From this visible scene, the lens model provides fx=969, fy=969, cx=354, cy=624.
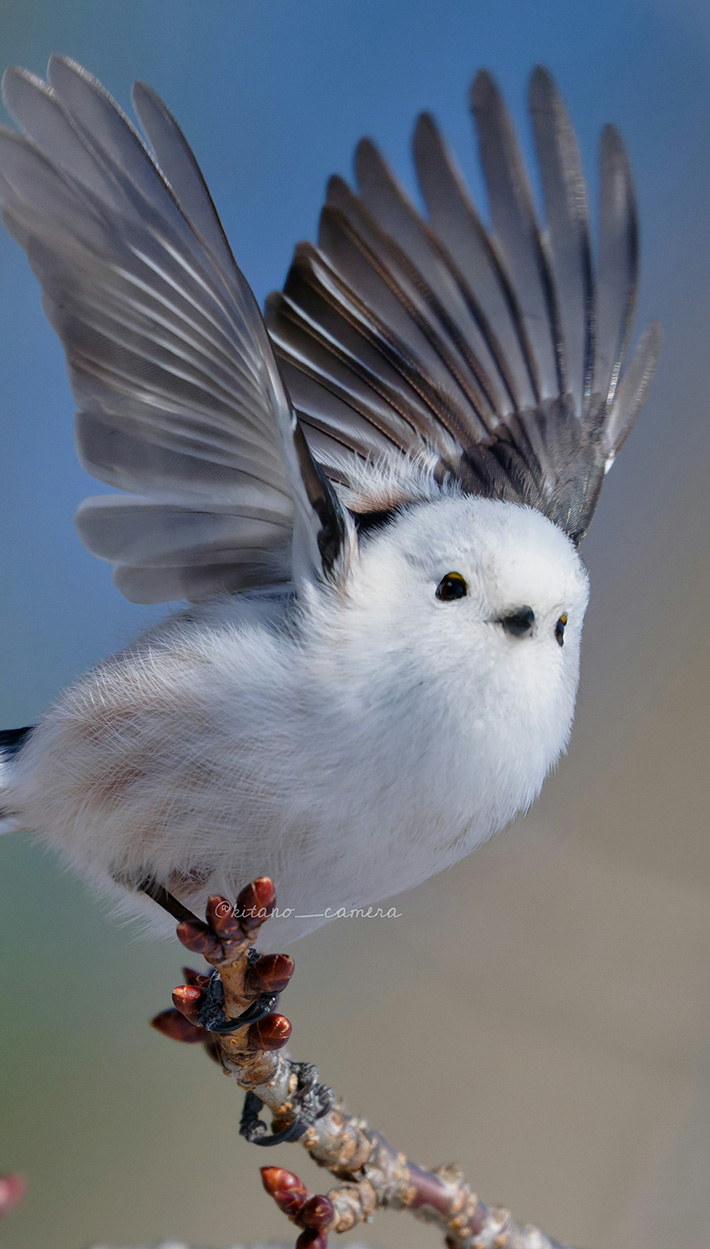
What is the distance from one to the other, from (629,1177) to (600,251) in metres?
1.52

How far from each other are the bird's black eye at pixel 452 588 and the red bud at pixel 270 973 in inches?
10.8

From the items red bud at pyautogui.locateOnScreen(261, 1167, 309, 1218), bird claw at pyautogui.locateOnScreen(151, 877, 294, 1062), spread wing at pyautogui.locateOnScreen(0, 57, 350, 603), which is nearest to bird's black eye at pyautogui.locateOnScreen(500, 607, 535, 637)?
spread wing at pyautogui.locateOnScreen(0, 57, 350, 603)

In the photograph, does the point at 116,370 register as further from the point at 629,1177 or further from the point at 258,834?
the point at 629,1177

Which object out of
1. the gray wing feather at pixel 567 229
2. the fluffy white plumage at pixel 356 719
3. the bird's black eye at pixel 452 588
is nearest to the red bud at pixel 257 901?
the fluffy white plumage at pixel 356 719

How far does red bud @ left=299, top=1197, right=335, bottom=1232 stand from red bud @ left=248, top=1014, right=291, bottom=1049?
14 cm

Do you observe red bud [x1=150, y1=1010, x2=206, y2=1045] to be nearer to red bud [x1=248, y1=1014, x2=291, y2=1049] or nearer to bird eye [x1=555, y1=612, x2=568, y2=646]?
red bud [x1=248, y1=1014, x2=291, y2=1049]

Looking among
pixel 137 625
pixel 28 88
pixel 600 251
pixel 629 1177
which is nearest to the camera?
pixel 28 88

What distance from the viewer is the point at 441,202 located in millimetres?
1026

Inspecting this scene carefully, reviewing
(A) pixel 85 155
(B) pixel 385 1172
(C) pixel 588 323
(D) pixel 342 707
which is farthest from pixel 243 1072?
(C) pixel 588 323

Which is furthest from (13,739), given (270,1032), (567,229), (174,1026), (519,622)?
(567,229)

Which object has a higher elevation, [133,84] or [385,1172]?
[133,84]

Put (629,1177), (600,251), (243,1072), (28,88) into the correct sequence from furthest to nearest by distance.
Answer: (629,1177), (600,251), (243,1072), (28,88)

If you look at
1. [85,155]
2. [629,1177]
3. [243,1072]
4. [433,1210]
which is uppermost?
[85,155]

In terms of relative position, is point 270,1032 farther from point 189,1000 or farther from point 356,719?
point 356,719
